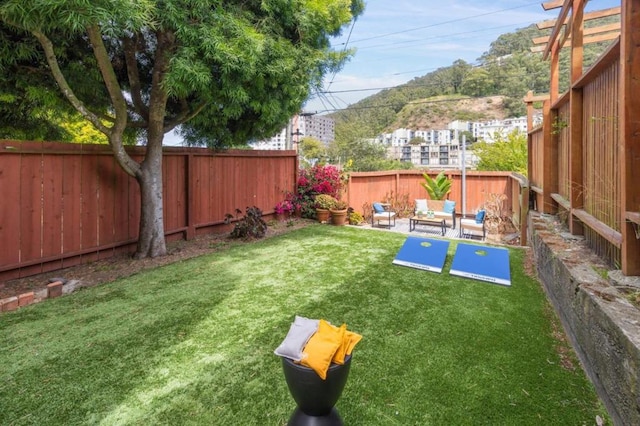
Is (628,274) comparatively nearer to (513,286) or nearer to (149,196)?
(513,286)

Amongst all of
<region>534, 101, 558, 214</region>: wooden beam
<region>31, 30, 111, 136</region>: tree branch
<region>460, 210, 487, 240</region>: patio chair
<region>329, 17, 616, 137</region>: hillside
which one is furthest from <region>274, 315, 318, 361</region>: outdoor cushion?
<region>329, 17, 616, 137</region>: hillside

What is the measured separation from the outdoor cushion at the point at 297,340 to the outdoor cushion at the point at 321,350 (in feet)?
0.10

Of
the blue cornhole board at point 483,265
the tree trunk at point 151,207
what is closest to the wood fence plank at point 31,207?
the tree trunk at point 151,207

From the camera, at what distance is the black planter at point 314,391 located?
159 centimetres

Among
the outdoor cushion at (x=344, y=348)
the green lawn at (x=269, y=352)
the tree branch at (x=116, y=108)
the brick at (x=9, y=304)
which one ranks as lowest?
the green lawn at (x=269, y=352)

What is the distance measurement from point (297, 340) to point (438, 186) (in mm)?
9330

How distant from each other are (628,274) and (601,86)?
1.71 meters

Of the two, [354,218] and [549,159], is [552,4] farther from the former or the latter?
[354,218]

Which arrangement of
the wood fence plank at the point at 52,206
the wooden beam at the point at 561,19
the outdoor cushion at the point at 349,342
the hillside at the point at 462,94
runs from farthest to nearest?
the hillside at the point at 462,94 < the wood fence plank at the point at 52,206 < the wooden beam at the point at 561,19 < the outdoor cushion at the point at 349,342

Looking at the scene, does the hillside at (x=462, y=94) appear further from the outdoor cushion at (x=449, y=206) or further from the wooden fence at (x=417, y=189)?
the outdoor cushion at (x=449, y=206)

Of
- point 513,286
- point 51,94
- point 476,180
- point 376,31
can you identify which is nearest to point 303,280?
point 513,286

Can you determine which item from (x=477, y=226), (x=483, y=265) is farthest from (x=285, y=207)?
(x=483, y=265)

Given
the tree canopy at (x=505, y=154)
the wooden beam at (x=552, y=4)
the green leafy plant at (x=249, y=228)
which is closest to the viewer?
the wooden beam at (x=552, y=4)

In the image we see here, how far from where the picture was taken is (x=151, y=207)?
547cm
